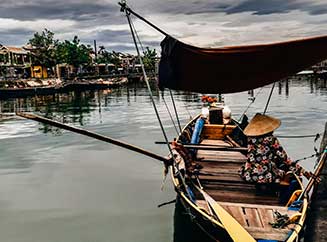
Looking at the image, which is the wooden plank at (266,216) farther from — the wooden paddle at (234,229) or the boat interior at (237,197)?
the wooden paddle at (234,229)

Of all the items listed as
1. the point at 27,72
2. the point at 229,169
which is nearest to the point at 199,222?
the point at 229,169

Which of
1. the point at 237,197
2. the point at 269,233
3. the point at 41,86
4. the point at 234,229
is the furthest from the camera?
the point at 41,86

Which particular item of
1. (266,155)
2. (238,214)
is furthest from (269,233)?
(266,155)

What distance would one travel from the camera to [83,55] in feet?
253

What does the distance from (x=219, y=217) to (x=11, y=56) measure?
75884 mm

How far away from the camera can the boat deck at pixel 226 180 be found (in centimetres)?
712

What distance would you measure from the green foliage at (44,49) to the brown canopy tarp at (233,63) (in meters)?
67.3

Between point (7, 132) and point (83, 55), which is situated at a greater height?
point (83, 55)

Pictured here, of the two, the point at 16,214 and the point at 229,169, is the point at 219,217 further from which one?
the point at 16,214

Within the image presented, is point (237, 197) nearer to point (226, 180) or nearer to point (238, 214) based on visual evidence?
point (226, 180)

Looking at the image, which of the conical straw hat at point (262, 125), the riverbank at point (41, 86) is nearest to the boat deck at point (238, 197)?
the conical straw hat at point (262, 125)

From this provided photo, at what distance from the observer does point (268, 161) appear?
715cm

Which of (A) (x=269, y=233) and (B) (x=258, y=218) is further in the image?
(B) (x=258, y=218)

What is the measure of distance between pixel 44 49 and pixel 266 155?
69178 millimetres
